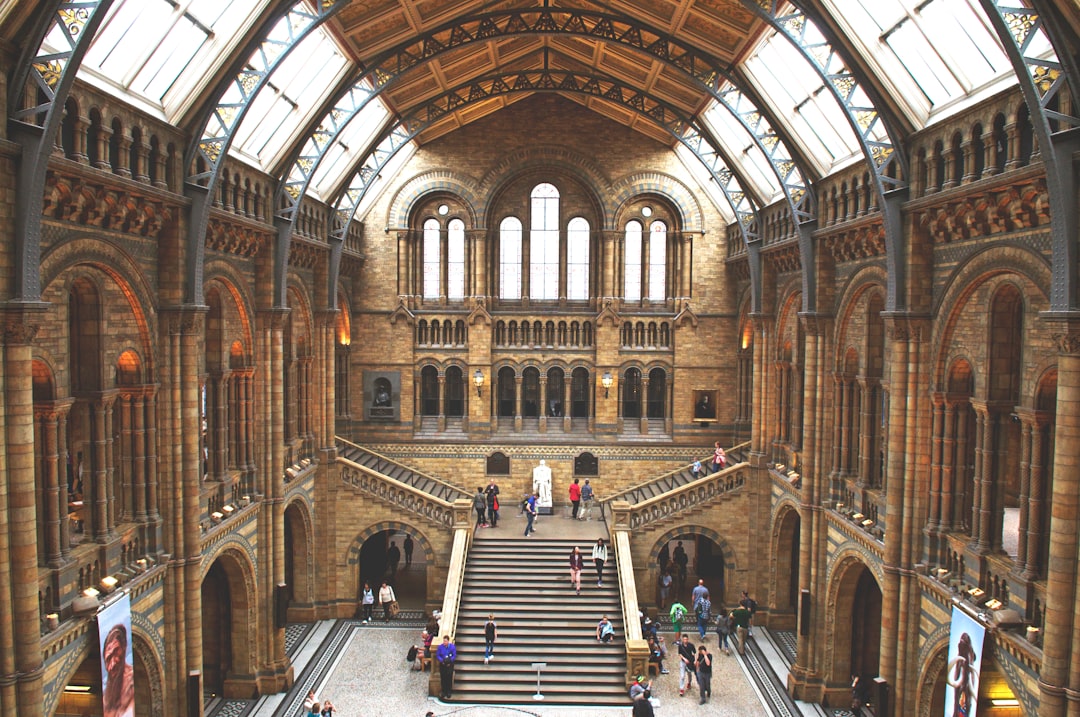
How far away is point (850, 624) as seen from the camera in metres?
20.0

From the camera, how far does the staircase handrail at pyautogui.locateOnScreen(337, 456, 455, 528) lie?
26141mm

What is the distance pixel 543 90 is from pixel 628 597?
15.6 meters

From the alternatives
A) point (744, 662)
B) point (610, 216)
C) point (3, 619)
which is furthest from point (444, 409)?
point (3, 619)

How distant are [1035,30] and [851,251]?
30.5 ft

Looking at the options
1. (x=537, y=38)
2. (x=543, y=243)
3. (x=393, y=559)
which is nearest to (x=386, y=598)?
(x=393, y=559)

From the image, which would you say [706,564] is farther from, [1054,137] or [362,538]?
[1054,137]

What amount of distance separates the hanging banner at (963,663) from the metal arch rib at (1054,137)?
5.66 metres

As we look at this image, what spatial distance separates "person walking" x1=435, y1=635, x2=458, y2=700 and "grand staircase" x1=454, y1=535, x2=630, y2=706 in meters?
0.32

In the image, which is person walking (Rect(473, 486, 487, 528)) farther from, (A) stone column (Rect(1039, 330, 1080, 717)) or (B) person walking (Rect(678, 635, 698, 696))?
(A) stone column (Rect(1039, 330, 1080, 717))

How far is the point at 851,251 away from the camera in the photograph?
19375mm

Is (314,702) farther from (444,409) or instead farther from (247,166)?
(444,409)

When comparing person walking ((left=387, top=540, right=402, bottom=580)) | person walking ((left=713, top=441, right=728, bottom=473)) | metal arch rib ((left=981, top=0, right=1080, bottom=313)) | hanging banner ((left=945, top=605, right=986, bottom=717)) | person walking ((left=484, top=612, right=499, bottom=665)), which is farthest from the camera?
person walking ((left=387, top=540, right=402, bottom=580))

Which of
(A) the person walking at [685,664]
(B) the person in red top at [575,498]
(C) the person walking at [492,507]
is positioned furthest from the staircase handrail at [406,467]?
(A) the person walking at [685,664]

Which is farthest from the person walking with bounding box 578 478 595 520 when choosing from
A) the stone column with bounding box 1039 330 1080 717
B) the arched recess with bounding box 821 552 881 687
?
the stone column with bounding box 1039 330 1080 717
